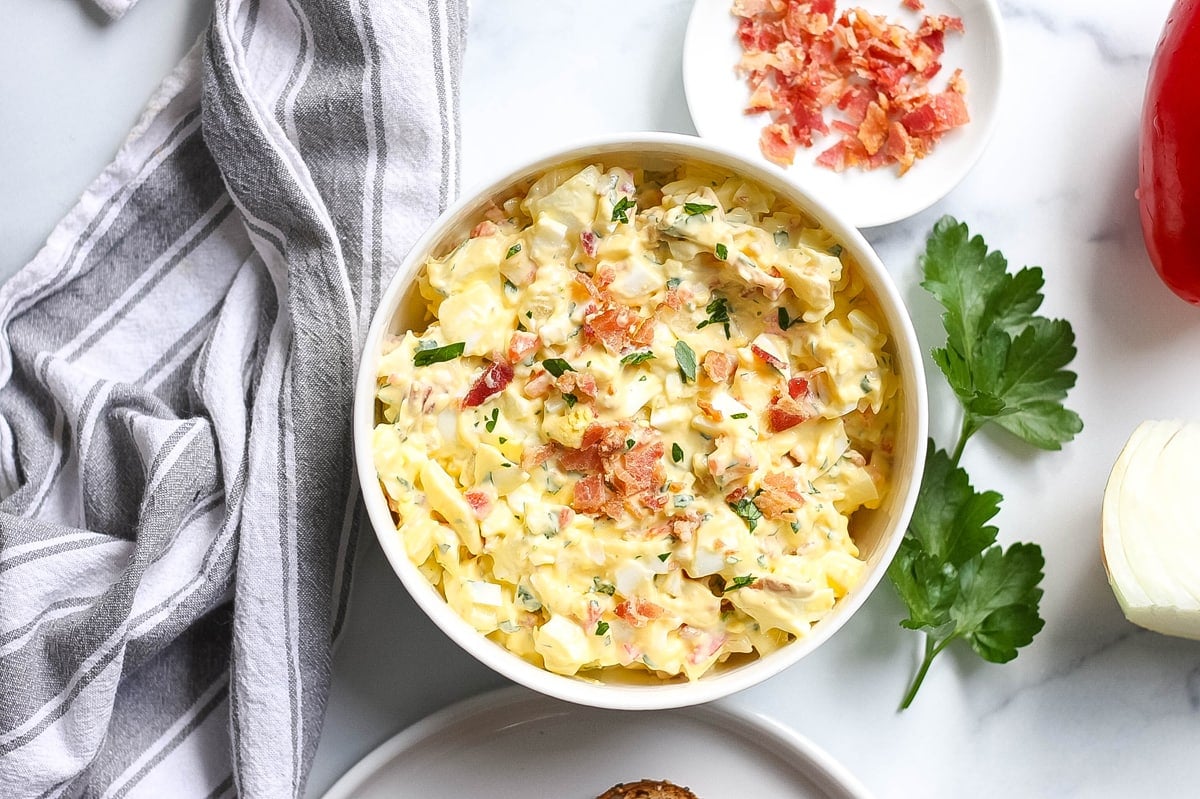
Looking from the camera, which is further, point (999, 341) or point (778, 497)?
point (999, 341)

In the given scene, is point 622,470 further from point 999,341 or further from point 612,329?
point 999,341

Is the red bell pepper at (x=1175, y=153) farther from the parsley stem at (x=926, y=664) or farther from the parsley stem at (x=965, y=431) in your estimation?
the parsley stem at (x=926, y=664)

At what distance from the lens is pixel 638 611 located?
4.75 feet

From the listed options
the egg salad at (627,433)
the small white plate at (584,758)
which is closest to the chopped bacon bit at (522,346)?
the egg salad at (627,433)

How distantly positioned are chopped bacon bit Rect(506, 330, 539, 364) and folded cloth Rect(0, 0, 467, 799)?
0.32 meters

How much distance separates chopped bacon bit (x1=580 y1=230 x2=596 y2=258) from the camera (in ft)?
4.88

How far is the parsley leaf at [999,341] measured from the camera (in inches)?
68.3

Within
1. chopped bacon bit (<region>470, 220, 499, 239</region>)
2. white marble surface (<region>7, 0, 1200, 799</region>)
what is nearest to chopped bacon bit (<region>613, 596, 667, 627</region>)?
white marble surface (<region>7, 0, 1200, 799</region>)

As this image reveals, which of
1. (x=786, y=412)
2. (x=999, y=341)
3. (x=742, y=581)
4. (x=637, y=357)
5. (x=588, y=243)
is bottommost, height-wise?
(x=999, y=341)

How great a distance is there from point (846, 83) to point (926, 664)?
3.05 feet

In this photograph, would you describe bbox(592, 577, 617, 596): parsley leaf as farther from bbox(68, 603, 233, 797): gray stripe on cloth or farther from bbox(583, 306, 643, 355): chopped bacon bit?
bbox(68, 603, 233, 797): gray stripe on cloth

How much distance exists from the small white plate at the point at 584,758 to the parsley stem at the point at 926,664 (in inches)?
7.5

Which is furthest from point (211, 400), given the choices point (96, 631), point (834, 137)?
point (834, 137)

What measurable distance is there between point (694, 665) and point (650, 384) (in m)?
0.37
